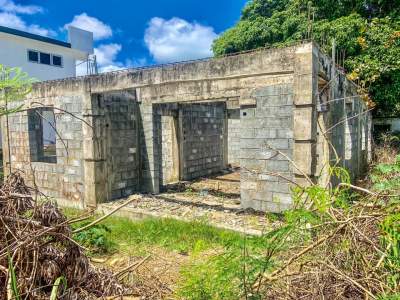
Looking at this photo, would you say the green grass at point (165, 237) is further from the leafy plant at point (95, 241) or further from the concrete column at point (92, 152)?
the concrete column at point (92, 152)

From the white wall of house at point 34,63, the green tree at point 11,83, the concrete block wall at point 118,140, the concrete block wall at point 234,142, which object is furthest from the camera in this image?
the white wall of house at point 34,63

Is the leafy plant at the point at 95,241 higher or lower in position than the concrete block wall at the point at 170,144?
lower

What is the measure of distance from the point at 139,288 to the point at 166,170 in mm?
8435

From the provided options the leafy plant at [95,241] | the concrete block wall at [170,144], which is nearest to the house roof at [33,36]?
the concrete block wall at [170,144]

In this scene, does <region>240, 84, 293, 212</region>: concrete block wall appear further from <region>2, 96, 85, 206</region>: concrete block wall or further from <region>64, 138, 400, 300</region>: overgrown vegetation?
<region>2, 96, 85, 206</region>: concrete block wall

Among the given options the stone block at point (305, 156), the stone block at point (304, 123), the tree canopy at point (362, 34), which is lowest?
the stone block at point (305, 156)

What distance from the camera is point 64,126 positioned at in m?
8.81

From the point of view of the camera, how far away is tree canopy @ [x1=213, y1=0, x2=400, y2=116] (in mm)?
13586

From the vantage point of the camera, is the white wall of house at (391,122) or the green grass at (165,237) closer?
the green grass at (165,237)

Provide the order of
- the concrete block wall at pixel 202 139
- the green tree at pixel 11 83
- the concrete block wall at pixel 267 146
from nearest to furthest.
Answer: the green tree at pixel 11 83
the concrete block wall at pixel 267 146
the concrete block wall at pixel 202 139

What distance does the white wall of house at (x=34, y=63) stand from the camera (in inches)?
658

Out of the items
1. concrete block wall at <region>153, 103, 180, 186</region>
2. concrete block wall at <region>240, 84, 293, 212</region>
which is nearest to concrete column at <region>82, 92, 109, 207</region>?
concrete block wall at <region>153, 103, 180, 186</region>

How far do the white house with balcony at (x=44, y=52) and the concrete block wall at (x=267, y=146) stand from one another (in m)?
11.4

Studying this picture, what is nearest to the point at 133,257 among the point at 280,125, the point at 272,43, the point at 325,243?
the point at 325,243
